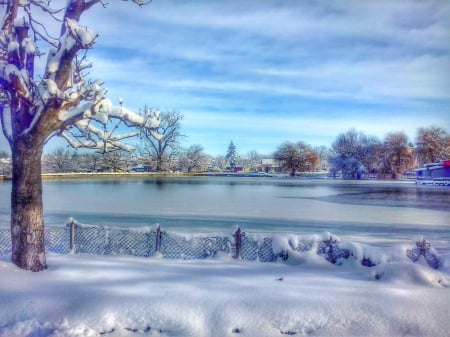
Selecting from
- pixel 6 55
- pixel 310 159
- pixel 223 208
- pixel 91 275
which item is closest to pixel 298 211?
pixel 223 208

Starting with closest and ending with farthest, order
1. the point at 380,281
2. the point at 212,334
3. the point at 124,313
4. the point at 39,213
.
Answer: the point at 212,334 < the point at 124,313 < the point at 380,281 < the point at 39,213

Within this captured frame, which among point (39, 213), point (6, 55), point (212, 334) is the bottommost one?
point (212, 334)

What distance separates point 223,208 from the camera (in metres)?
14.5

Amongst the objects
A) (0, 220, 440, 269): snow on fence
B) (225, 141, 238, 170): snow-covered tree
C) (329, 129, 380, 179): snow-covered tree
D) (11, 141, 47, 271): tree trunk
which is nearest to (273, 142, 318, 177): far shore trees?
(329, 129, 380, 179): snow-covered tree

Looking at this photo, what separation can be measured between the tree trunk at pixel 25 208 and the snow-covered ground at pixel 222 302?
29cm

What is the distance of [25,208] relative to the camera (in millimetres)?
5430

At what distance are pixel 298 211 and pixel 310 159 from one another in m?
53.7

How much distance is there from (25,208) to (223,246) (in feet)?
10.6

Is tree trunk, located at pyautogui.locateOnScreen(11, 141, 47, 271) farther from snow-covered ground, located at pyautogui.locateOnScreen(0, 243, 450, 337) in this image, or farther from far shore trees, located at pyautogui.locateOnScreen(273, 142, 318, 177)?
far shore trees, located at pyautogui.locateOnScreen(273, 142, 318, 177)

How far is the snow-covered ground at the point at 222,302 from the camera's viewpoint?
377 centimetres

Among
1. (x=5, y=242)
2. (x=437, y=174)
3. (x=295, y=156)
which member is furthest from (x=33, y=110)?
(x=295, y=156)

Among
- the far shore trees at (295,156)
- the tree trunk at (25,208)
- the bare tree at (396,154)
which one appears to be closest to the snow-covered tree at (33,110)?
the tree trunk at (25,208)

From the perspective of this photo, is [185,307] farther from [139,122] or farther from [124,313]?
[139,122]

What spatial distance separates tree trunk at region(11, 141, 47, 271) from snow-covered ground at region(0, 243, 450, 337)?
29cm
